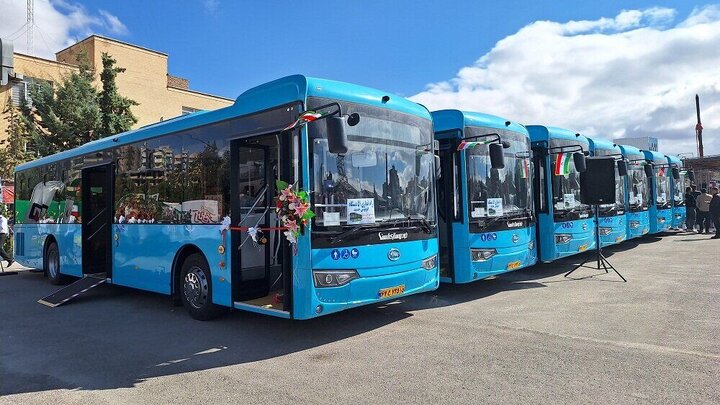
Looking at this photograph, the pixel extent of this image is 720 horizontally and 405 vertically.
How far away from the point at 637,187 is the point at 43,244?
16.9 metres

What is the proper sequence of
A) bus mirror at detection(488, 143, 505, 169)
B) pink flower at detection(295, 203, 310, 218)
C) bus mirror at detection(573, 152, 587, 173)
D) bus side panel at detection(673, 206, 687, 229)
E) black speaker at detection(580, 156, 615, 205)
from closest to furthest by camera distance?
pink flower at detection(295, 203, 310, 218) < bus mirror at detection(488, 143, 505, 169) < black speaker at detection(580, 156, 615, 205) < bus mirror at detection(573, 152, 587, 173) < bus side panel at detection(673, 206, 687, 229)

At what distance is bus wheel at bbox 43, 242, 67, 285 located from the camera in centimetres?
1161

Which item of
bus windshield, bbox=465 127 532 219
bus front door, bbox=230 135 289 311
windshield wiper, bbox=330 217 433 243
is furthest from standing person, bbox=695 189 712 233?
bus front door, bbox=230 135 289 311

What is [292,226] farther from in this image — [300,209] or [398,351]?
[398,351]

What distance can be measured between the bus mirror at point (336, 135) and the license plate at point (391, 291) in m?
1.98

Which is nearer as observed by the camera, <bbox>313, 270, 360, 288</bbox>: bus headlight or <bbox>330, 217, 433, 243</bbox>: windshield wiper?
<bbox>313, 270, 360, 288</bbox>: bus headlight

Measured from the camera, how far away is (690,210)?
22.3m

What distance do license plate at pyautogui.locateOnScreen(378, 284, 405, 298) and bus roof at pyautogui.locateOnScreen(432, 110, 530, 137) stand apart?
3.48 meters

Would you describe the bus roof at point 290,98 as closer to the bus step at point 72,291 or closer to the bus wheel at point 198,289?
the bus wheel at point 198,289

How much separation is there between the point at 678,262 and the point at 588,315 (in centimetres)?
706

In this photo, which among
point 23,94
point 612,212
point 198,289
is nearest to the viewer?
point 198,289

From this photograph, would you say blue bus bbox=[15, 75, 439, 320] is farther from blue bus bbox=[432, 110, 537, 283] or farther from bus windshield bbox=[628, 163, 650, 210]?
bus windshield bbox=[628, 163, 650, 210]

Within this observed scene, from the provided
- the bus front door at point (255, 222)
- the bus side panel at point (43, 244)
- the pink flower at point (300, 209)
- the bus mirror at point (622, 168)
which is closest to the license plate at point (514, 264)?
the bus front door at point (255, 222)

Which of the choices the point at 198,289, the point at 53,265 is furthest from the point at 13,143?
the point at 198,289
